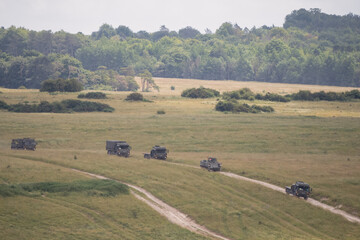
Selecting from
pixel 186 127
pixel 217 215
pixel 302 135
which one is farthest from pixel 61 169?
pixel 302 135

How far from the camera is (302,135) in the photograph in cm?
9169

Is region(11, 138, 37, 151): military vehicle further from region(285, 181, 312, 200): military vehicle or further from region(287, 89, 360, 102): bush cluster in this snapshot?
region(287, 89, 360, 102): bush cluster

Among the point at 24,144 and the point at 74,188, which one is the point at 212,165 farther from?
the point at 24,144

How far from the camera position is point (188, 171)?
61.7 metres

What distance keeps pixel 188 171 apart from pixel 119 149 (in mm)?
11775

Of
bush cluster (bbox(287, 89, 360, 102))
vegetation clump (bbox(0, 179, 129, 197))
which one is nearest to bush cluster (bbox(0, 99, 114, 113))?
bush cluster (bbox(287, 89, 360, 102))

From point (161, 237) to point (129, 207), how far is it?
6.94 meters

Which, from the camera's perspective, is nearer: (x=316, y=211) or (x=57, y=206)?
(x=57, y=206)

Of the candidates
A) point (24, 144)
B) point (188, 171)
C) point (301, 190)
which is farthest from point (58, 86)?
point (301, 190)

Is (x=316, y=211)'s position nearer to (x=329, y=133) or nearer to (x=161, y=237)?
(x=161, y=237)

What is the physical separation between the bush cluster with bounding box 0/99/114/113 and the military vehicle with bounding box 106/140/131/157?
152ft

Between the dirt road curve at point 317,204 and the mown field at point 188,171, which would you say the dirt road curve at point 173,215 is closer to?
the mown field at point 188,171

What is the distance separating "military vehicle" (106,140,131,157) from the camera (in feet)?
227

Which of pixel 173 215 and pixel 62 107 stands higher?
pixel 62 107
